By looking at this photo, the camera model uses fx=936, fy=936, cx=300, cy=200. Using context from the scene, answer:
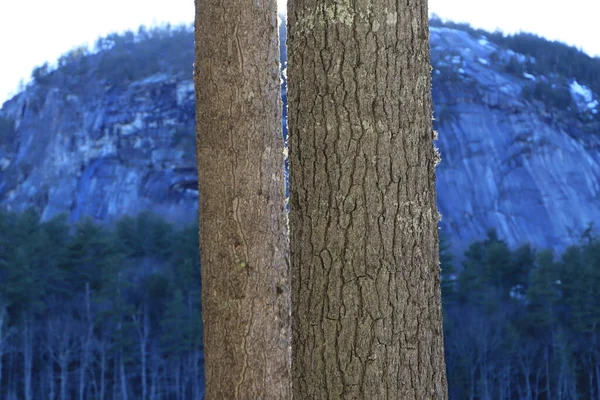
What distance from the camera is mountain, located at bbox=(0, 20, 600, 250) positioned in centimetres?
5016

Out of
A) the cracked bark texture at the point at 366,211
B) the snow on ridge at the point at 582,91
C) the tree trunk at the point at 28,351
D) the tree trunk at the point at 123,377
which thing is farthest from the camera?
the snow on ridge at the point at 582,91

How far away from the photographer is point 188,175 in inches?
2089

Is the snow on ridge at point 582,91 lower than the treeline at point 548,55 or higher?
lower

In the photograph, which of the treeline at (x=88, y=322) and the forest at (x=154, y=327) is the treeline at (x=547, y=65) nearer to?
the forest at (x=154, y=327)

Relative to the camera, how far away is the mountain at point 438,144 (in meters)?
50.2

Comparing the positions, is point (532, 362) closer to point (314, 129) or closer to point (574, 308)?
point (574, 308)

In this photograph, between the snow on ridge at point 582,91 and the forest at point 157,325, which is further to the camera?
the snow on ridge at point 582,91

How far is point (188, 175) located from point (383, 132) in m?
51.0

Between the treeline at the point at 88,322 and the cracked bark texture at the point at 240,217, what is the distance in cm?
2951

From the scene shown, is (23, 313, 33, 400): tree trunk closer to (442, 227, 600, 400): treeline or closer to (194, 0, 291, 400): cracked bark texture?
(442, 227, 600, 400): treeline

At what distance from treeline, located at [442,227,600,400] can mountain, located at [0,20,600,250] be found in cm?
1244

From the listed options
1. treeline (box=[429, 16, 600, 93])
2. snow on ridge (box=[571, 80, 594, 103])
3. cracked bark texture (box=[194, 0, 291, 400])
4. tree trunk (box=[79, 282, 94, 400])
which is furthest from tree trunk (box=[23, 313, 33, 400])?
treeline (box=[429, 16, 600, 93])

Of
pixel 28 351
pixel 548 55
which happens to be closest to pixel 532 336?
pixel 28 351

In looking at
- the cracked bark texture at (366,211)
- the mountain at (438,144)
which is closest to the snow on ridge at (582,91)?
the mountain at (438,144)
